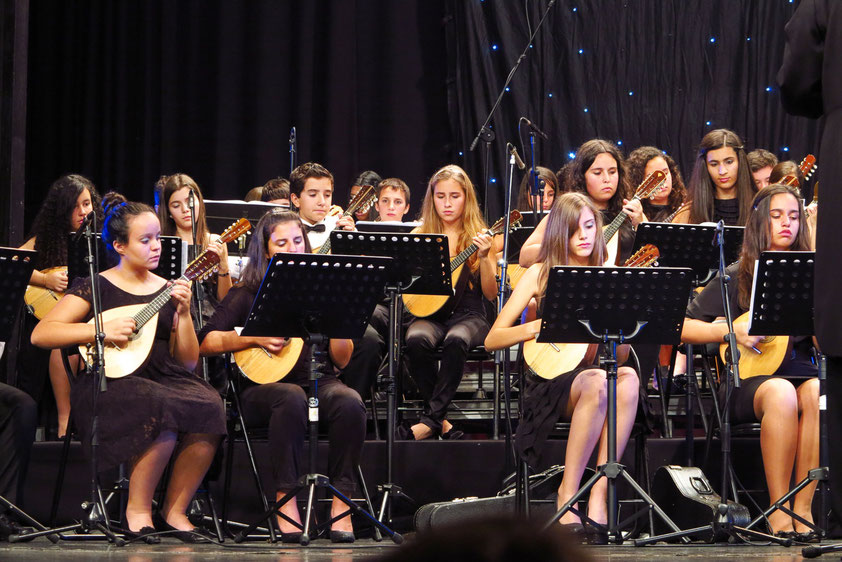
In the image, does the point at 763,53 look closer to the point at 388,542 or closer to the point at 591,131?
the point at 591,131

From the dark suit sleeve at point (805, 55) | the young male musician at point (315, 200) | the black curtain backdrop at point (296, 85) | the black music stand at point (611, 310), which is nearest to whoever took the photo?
the dark suit sleeve at point (805, 55)

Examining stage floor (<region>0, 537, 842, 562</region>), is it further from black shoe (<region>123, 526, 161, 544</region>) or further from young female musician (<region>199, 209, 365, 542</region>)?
young female musician (<region>199, 209, 365, 542</region>)

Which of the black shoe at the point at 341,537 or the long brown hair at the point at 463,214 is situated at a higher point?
the long brown hair at the point at 463,214

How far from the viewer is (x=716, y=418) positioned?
189 inches

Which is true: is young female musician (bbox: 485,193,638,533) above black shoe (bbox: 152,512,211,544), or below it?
above

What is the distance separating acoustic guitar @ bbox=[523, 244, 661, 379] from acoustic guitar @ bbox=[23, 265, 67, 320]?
2331 mm

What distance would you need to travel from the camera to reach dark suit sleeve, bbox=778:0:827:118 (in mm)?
2094

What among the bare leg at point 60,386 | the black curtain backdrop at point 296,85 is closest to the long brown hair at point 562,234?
the bare leg at point 60,386

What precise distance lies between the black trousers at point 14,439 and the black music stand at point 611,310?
213 cm

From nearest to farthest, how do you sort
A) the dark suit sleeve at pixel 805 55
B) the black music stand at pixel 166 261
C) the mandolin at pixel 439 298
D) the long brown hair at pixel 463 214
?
1. the dark suit sleeve at pixel 805 55
2. the black music stand at pixel 166 261
3. the mandolin at pixel 439 298
4. the long brown hair at pixel 463 214

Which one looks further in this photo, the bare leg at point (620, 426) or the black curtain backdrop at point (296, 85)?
the black curtain backdrop at point (296, 85)

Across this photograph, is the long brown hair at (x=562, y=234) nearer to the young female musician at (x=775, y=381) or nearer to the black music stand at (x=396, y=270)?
the black music stand at (x=396, y=270)

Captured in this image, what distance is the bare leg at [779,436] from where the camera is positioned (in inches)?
171

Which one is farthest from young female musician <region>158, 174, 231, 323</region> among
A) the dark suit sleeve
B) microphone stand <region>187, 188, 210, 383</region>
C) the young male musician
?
the dark suit sleeve
